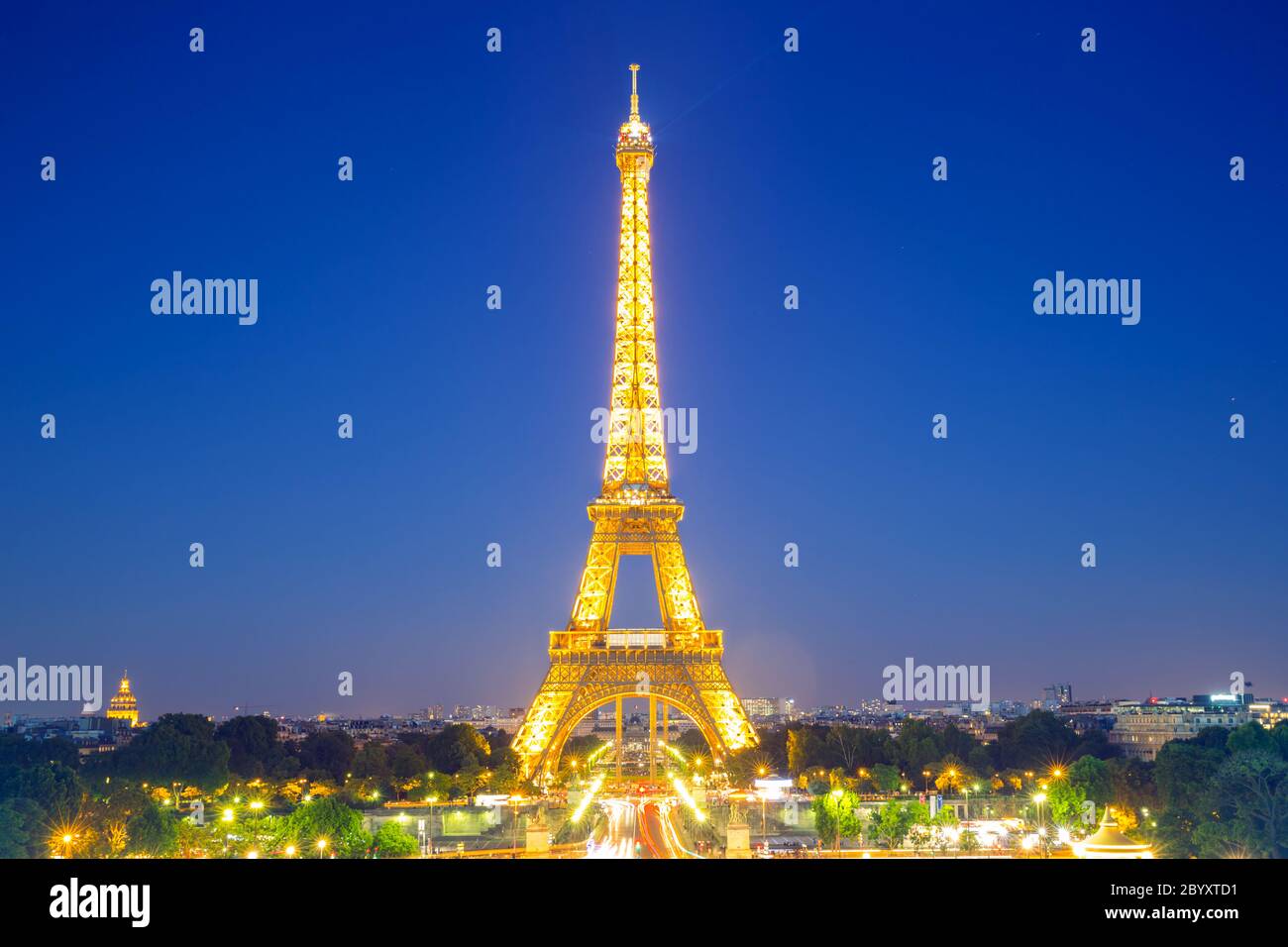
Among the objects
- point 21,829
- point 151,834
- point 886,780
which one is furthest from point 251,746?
point 21,829

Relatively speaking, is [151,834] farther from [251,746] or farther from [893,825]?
[251,746]

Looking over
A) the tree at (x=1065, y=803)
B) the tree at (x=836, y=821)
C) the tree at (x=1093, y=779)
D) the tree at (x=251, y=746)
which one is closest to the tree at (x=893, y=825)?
the tree at (x=836, y=821)

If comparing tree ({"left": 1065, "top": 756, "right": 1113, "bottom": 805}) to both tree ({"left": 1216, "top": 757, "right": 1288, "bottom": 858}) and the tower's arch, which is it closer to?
tree ({"left": 1216, "top": 757, "right": 1288, "bottom": 858})

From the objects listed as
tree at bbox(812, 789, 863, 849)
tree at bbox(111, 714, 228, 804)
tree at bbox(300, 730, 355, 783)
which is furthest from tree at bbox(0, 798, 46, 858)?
tree at bbox(300, 730, 355, 783)

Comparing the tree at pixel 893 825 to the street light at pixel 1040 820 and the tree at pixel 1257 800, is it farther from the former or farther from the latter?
the tree at pixel 1257 800
